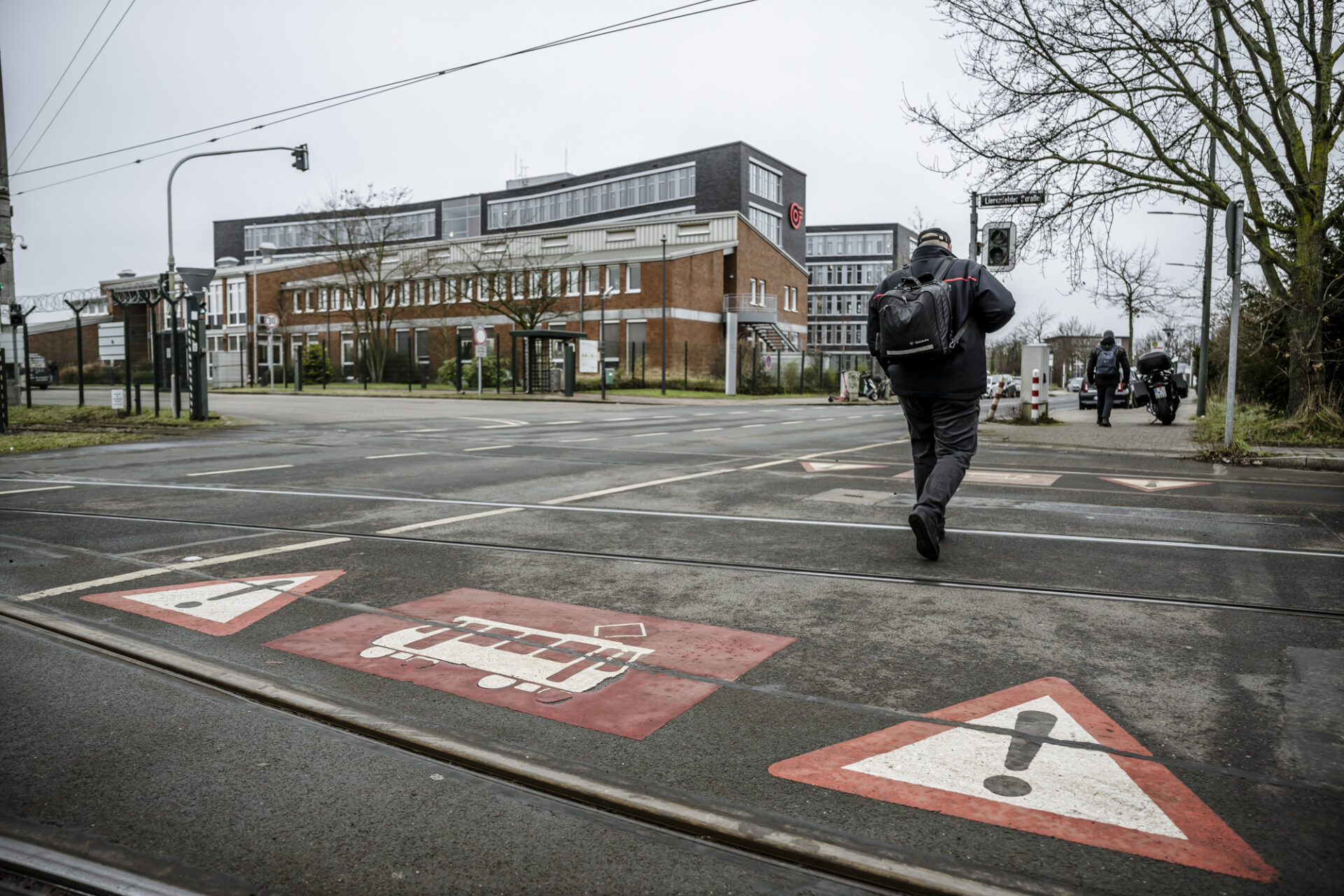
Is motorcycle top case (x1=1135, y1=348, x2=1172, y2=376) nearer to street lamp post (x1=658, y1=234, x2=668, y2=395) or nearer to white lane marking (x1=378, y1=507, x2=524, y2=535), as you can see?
white lane marking (x1=378, y1=507, x2=524, y2=535)

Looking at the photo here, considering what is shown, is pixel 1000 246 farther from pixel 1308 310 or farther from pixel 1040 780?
pixel 1040 780

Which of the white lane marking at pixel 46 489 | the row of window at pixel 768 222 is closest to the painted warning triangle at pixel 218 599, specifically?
the white lane marking at pixel 46 489

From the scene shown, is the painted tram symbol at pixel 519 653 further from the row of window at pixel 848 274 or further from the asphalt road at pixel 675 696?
the row of window at pixel 848 274

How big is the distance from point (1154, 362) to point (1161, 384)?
675mm

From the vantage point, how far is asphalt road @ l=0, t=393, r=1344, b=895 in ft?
7.96

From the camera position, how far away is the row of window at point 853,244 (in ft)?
319

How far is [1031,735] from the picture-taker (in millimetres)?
3094

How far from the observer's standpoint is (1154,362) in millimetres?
18969

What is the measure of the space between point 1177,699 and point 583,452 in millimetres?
10379

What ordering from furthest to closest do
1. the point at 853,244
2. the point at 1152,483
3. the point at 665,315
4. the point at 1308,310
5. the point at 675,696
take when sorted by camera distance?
the point at 853,244 → the point at 665,315 → the point at 1308,310 → the point at 1152,483 → the point at 675,696

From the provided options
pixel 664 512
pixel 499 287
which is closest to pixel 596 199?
pixel 499 287

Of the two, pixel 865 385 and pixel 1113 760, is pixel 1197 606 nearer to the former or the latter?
pixel 1113 760

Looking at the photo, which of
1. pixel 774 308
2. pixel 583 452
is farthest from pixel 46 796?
pixel 774 308

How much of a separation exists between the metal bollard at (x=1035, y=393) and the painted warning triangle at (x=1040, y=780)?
1621cm
